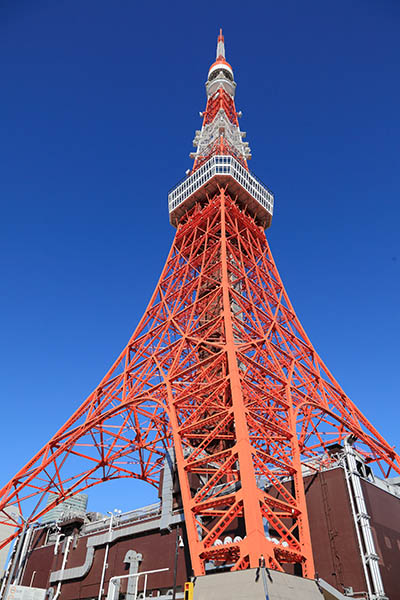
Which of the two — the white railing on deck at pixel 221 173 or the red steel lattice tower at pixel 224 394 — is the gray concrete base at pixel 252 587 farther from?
the white railing on deck at pixel 221 173

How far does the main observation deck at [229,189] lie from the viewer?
1567 inches

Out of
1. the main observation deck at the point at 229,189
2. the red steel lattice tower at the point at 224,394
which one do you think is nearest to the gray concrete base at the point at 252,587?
the red steel lattice tower at the point at 224,394

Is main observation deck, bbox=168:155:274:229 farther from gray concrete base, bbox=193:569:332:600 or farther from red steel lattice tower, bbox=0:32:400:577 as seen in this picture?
gray concrete base, bbox=193:569:332:600

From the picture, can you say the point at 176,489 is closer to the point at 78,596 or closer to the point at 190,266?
the point at 78,596

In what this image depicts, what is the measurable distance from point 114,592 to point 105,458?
399 inches

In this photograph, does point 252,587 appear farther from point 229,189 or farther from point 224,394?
point 229,189

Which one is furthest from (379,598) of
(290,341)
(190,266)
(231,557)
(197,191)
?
(197,191)

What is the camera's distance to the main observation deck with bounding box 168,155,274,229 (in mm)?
39812

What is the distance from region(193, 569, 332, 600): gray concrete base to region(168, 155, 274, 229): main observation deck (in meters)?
30.8

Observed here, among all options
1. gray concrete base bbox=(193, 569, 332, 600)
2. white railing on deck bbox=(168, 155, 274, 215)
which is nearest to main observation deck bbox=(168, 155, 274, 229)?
white railing on deck bbox=(168, 155, 274, 215)

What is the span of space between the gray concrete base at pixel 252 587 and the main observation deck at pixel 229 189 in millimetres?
30806

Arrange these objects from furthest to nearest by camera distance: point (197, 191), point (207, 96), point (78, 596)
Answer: point (207, 96) → point (197, 191) → point (78, 596)

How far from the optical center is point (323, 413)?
1199 inches

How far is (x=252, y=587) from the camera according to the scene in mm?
14938
